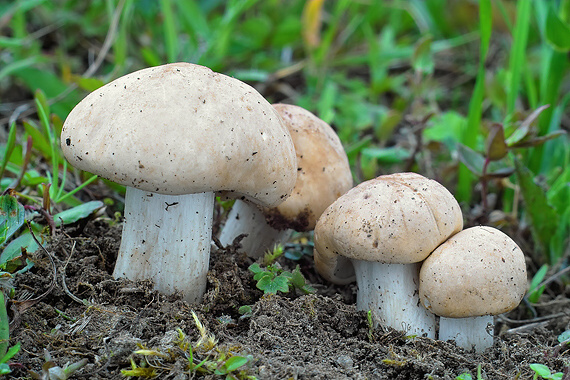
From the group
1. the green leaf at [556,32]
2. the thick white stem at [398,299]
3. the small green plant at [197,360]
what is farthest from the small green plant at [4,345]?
the green leaf at [556,32]

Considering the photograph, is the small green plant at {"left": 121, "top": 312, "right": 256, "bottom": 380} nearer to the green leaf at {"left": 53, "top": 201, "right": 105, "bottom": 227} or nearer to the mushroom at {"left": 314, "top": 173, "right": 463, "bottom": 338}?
the mushroom at {"left": 314, "top": 173, "right": 463, "bottom": 338}

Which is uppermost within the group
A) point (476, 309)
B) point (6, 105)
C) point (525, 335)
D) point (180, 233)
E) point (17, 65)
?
point (17, 65)

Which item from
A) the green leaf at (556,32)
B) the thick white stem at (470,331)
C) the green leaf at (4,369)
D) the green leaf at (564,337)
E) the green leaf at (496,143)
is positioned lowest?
the green leaf at (564,337)

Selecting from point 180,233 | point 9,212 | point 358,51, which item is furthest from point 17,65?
point 358,51

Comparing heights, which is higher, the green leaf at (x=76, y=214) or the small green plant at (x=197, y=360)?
the green leaf at (x=76, y=214)

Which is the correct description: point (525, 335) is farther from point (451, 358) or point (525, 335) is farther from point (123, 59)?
point (123, 59)

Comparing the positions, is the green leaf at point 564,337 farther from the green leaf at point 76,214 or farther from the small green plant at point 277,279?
the green leaf at point 76,214

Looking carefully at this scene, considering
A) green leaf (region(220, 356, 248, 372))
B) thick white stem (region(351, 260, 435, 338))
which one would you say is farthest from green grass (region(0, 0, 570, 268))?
green leaf (region(220, 356, 248, 372))
